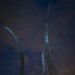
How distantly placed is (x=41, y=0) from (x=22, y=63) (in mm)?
8598

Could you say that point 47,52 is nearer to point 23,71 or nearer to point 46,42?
point 46,42

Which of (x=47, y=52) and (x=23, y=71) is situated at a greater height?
(x=47, y=52)

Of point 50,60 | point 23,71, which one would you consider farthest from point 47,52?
point 23,71

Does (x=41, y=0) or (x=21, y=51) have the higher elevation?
(x=41, y=0)

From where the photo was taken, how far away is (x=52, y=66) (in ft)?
42.9

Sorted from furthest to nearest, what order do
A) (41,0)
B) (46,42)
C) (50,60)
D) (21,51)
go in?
(41,0)
(21,51)
(46,42)
(50,60)

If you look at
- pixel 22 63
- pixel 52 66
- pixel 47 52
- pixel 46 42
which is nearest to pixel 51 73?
pixel 52 66

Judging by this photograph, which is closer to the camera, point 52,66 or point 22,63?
point 52,66

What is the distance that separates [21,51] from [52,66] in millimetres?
5194

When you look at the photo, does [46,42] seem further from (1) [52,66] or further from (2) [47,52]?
(1) [52,66]

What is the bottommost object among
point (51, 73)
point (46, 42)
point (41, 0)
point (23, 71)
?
point (23, 71)

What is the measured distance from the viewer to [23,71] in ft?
50.9

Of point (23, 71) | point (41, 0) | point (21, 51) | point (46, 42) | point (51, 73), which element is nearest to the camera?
point (51, 73)

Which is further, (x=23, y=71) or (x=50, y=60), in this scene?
(x=23, y=71)
